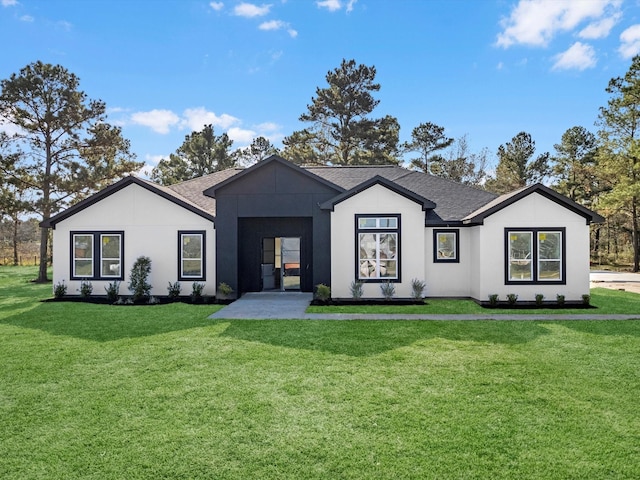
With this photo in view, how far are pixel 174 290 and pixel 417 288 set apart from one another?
862 centimetres

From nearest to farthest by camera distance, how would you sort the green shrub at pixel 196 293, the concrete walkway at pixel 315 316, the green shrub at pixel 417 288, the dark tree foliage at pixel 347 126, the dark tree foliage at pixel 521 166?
the concrete walkway at pixel 315 316
the green shrub at pixel 417 288
the green shrub at pixel 196 293
the dark tree foliage at pixel 347 126
the dark tree foliage at pixel 521 166

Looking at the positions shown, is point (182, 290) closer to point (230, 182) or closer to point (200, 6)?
point (230, 182)

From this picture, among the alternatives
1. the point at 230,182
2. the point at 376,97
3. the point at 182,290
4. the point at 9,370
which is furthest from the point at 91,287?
the point at 376,97

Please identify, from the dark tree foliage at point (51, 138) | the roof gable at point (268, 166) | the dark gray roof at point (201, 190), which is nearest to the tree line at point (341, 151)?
the dark tree foliage at point (51, 138)

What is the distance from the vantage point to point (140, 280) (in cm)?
1412

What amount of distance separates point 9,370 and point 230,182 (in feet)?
28.8

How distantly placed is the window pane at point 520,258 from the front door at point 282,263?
7756mm

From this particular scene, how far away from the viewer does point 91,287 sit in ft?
48.6

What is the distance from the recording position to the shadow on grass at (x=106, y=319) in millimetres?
9406

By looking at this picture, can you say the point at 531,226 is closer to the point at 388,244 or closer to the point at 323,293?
the point at 388,244

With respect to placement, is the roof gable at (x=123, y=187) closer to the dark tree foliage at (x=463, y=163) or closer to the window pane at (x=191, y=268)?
the window pane at (x=191, y=268)

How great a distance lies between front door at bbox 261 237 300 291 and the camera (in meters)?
16.0

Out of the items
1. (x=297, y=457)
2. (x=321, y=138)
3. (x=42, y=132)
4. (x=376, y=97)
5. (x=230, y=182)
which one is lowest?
(x=297, y=457)

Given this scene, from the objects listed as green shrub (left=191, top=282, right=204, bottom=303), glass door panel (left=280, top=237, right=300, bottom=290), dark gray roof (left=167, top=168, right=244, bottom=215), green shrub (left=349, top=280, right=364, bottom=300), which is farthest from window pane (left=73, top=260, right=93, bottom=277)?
green shrub (left=349, top=280, right=364, bottom=300)
